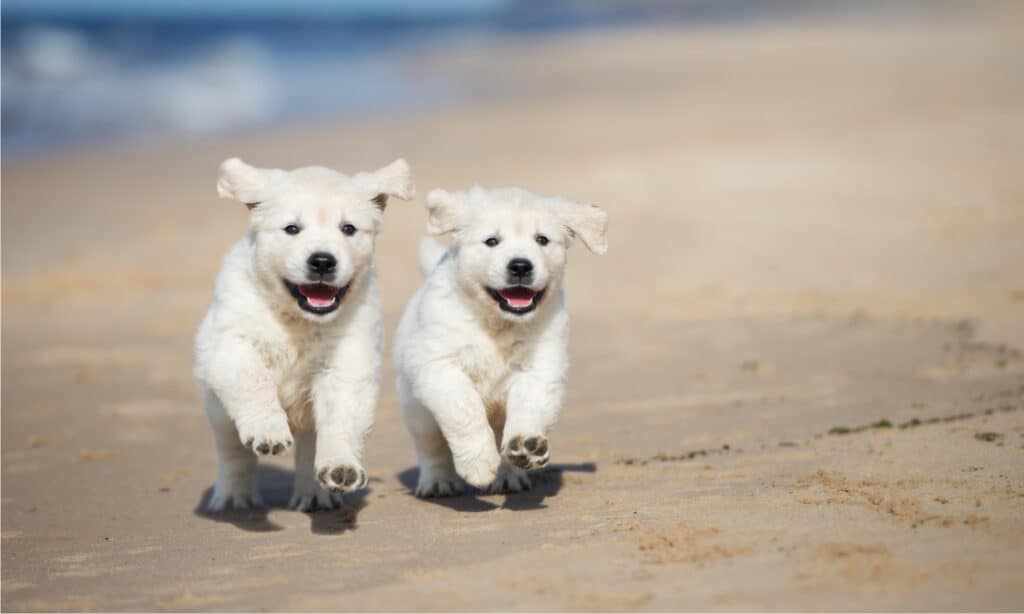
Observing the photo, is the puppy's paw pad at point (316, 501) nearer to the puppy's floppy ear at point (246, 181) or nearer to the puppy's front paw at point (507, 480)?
the puppy's front paw at point (507, 480)

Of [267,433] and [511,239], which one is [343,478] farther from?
[511,239]

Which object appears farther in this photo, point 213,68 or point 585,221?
point 213,68

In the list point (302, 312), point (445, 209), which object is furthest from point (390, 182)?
point (302, 312)

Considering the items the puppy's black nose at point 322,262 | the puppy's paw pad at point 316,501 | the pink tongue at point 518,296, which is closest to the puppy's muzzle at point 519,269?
the pink tongue at point 518,296

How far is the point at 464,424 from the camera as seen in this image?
5910 mm

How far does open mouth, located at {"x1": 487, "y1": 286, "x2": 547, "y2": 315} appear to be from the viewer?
237 inches

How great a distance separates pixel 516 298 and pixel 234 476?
1.81m

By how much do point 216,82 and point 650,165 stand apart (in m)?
21.1

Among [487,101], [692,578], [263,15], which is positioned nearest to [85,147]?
[487,101]

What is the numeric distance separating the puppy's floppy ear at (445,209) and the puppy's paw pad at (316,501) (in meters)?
1.44

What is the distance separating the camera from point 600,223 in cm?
644

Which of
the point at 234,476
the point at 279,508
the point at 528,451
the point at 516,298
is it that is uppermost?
the point at 516,298

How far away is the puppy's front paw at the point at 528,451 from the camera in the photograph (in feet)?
18.8

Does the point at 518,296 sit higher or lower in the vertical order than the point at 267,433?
higher
